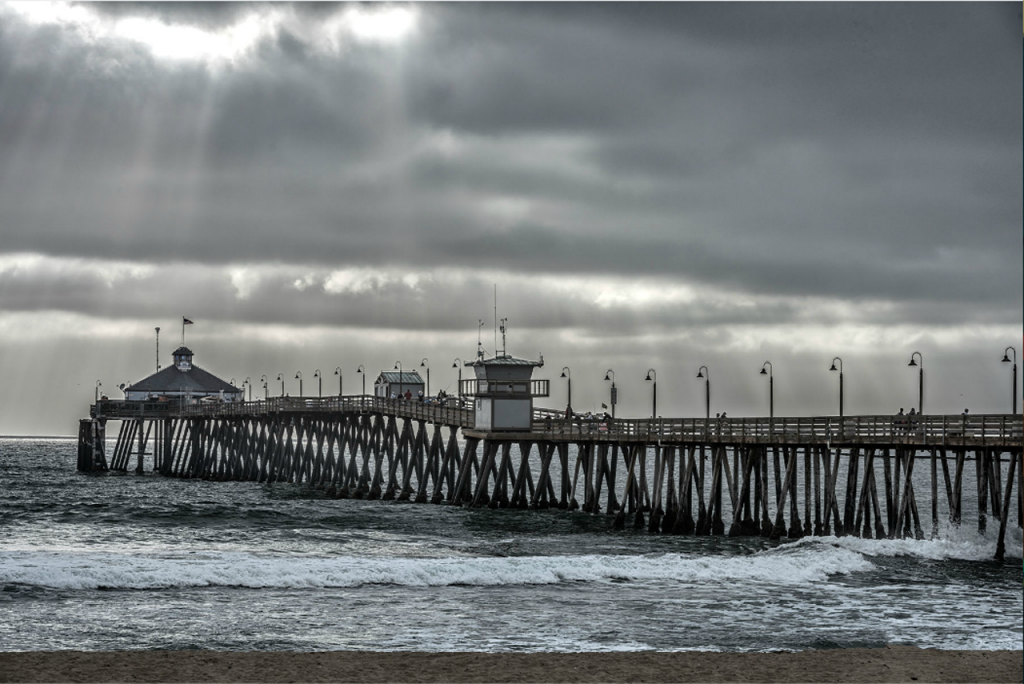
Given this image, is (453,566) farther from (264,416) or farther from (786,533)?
(264,416)

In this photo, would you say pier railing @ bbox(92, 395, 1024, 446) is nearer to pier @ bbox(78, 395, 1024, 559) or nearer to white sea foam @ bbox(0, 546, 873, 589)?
pier @ bbox(78, 395, 1024, 559)

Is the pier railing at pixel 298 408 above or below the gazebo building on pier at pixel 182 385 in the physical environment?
below

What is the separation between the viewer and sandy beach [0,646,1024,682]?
15.0 meters

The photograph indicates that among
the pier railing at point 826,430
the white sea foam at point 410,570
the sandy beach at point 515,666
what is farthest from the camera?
the pier railing at point 826,430

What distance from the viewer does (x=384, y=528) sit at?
40.2 metres

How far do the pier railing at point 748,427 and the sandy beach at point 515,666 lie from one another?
22.2 ft

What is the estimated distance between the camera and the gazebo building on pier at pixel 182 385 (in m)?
104

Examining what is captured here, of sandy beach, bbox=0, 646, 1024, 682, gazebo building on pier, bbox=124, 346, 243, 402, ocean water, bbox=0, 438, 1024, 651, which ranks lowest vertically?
ocean water, bbox=0, 438, 1024, 651

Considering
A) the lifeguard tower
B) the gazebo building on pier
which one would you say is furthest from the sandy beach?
the gazebo building on pier

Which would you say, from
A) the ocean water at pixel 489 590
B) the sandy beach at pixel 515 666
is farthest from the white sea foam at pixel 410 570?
the sandy beach at pixel 515 666

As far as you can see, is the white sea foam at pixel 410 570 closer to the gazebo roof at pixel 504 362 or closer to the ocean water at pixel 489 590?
the ocean water at pixel 489 590

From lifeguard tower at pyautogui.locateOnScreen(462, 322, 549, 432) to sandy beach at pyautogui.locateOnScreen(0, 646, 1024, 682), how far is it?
28.9 meters

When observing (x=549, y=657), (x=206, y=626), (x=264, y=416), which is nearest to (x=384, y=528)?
(x=206, y=626)

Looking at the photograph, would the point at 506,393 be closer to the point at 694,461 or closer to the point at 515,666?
the point at 694,461
